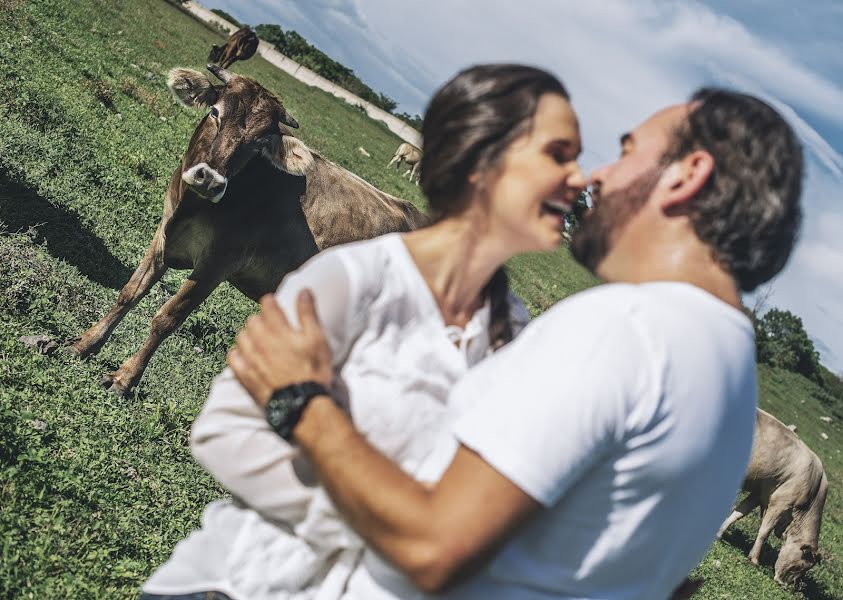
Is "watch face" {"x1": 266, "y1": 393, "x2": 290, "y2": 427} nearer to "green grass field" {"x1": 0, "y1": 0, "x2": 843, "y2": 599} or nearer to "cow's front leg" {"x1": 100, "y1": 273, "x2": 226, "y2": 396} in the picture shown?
"green grass field" {"x1": 0, "y1": 0, "x2": 843, "y2": 599}

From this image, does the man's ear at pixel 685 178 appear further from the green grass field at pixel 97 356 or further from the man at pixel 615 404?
the green grass field at pixel 97 356

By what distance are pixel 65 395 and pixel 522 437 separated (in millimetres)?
4620

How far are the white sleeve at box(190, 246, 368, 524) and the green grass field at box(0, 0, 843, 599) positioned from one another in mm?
880

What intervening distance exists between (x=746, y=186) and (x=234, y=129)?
5.28 m

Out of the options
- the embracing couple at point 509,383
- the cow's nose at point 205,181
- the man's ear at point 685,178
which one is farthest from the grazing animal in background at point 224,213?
the man's ear at point 685,178

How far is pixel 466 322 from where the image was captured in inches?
80.3

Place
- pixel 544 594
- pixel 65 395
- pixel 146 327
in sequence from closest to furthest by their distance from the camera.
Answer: pixel 544 594
pixel 65 395
pixel 146 327

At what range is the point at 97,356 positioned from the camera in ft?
20.1

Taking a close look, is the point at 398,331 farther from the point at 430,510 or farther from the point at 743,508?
the point at 743,508

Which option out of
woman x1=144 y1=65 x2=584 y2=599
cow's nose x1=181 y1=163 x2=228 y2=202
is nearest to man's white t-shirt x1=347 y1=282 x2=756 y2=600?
woman x1=144 y1=65 x2=584 y2=599

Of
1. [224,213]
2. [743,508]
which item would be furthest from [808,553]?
[224,213]

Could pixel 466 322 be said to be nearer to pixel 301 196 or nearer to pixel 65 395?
pixel 65 395

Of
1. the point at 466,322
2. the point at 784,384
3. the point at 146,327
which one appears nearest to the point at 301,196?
the point at 146,327

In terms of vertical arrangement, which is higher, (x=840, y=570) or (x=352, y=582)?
(x=352, y=582)
